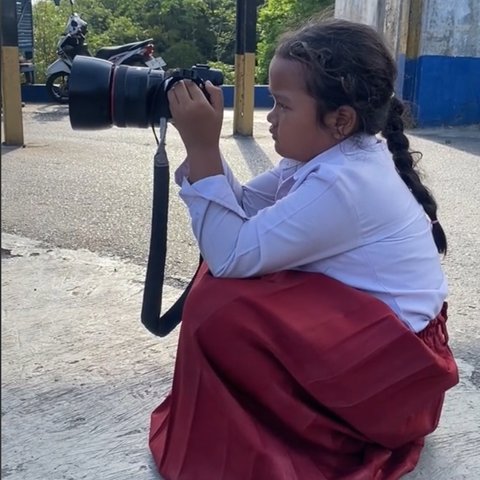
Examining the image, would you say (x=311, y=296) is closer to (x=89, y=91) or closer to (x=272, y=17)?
(x=89, y=91)

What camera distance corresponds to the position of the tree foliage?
21125 millimetres

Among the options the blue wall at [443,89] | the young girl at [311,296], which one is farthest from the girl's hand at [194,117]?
the blue wall at [443,89]

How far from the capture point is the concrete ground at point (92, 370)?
2.18 metres

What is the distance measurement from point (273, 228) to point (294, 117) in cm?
28

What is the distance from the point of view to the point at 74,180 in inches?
245

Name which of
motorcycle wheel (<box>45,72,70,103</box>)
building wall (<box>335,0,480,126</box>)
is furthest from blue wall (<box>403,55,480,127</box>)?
motorcycle wheel (<box>45,72,70,103</box>)

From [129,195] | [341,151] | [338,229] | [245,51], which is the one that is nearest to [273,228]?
[338,229]

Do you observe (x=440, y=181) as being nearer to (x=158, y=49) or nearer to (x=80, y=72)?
(x=80, y=72)

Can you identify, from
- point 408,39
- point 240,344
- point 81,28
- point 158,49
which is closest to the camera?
point 240,344

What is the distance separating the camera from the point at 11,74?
7535 mm

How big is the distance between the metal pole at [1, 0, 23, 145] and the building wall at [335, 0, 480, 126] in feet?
17.0

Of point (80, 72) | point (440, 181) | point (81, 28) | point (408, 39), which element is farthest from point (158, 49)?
point (80, 72)

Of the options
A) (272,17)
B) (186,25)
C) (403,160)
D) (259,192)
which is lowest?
(186,25)

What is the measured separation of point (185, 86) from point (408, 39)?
379 inches
